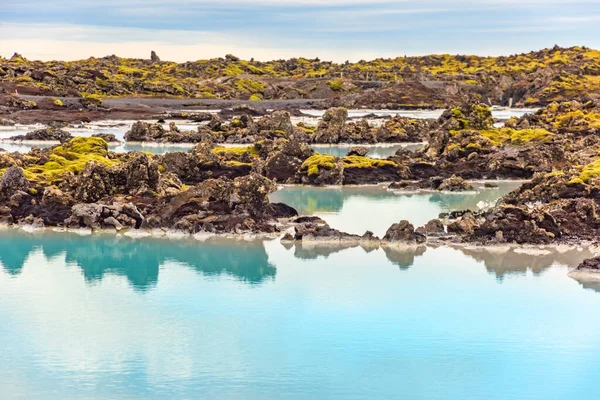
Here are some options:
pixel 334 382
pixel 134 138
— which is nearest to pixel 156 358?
pixel 334 382

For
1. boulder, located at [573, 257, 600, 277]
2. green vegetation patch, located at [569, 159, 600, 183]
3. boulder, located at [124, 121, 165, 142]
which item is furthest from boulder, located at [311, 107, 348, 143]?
boulder, located at [573, 257, 600, 277]

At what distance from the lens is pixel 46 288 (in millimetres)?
32062

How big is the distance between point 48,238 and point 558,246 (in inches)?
829

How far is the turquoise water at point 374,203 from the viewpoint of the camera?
142 feet

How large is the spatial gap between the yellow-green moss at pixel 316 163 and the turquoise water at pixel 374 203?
1.35 meters

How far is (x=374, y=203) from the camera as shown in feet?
162

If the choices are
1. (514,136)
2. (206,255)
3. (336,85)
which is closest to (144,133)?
(514,136)

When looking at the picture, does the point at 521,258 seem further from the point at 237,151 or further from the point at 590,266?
the point at 237,151

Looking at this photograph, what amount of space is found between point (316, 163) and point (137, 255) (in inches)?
837

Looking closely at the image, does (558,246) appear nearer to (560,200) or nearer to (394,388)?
(560,200)

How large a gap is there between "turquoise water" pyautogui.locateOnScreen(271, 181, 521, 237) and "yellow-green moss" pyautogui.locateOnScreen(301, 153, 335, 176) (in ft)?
4.44

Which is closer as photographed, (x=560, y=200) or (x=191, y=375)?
(x=191, y=375)

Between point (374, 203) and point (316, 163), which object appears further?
point (316, 163)

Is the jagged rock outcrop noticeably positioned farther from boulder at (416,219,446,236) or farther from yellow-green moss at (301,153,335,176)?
A: yellow-green moss at (301,153,335,176)
